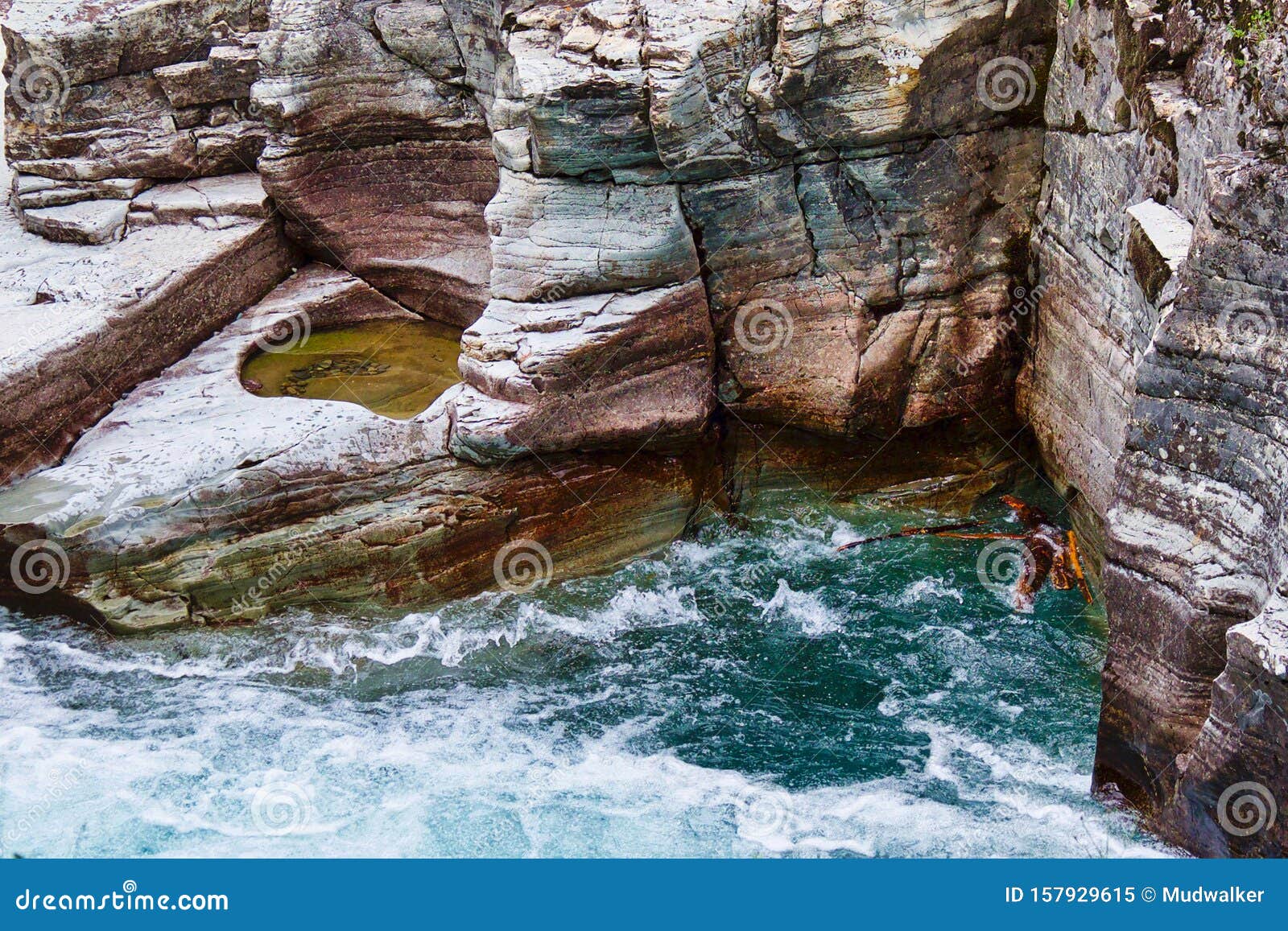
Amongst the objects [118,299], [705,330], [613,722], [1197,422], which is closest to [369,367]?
[118,299]

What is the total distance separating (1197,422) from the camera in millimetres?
5961

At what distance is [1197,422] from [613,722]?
344 cm

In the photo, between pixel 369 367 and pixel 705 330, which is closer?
pixel 705 330

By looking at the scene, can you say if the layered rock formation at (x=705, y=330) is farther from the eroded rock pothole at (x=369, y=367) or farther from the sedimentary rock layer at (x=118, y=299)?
the eroded rock pothole at (x=369, y=367)

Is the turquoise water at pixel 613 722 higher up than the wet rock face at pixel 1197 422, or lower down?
lower down

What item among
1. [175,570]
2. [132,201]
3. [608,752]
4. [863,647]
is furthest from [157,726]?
[132,201]

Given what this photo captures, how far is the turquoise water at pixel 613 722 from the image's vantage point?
6.66 m

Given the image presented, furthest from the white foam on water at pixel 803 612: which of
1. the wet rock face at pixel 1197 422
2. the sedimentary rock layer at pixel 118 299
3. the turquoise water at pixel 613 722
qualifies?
the sedimentary rock layer at pixel 118 299

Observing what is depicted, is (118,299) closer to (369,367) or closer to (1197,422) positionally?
(369,367)

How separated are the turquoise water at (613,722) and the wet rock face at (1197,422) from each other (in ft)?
1.79

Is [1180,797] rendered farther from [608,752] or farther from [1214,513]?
[608,752]

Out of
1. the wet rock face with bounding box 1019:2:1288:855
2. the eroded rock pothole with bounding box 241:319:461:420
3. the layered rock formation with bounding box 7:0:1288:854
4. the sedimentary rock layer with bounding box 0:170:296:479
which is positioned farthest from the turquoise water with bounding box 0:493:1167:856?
the eroded rock pothole with bounding box 241:319:461:420

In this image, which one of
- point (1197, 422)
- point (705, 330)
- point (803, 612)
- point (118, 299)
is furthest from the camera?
point (118, 299)

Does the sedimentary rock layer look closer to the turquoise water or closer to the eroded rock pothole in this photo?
the eroded rock pothole
